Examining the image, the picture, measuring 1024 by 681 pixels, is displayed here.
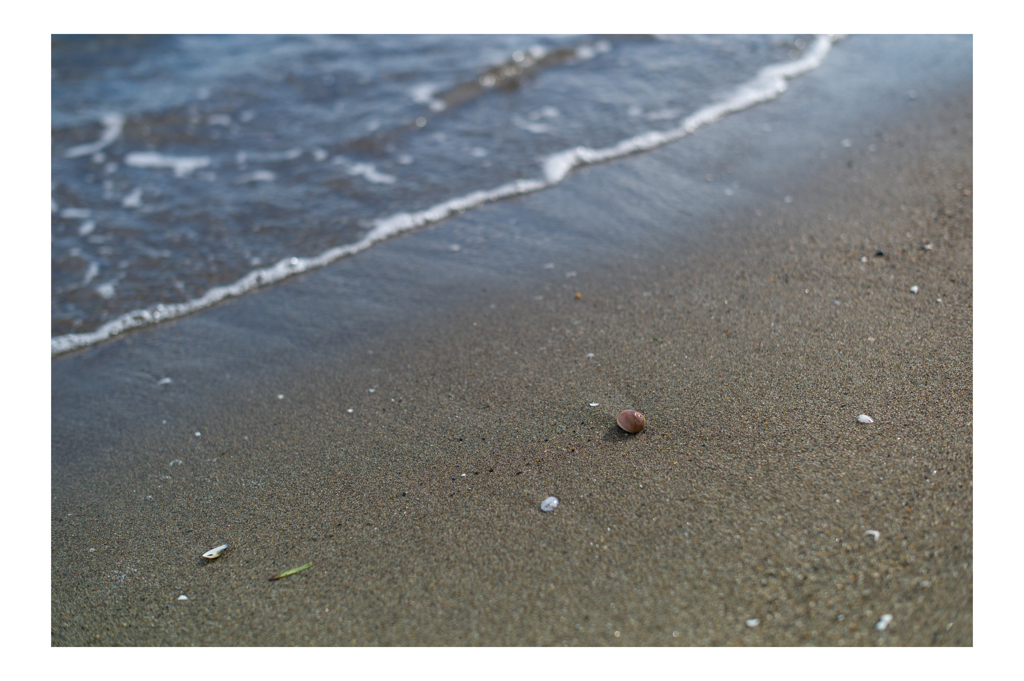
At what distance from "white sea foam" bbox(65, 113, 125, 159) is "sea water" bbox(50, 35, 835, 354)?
0.02 m

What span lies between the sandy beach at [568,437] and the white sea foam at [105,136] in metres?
3.21

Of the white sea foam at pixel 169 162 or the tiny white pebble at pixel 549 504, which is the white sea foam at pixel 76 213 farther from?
the tiny white pebble at pixel 549 504

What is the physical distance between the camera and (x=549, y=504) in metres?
2.43

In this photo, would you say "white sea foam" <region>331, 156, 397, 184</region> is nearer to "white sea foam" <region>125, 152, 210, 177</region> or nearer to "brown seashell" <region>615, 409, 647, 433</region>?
"white sea foam" <region>125, 152, 210, 177</region>

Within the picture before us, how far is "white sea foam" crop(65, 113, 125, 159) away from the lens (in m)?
6.10

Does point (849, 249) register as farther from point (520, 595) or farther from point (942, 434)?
point (520, 595)

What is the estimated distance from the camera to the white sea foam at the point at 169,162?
5730mm

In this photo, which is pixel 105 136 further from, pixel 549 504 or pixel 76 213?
pixel 549 504

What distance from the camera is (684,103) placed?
5.89 meters

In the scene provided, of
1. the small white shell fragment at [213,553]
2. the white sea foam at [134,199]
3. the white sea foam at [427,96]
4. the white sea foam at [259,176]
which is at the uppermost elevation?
the white sea foam at [427,96]

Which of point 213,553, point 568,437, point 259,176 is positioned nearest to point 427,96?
point 259,176

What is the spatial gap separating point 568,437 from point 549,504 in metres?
0.37

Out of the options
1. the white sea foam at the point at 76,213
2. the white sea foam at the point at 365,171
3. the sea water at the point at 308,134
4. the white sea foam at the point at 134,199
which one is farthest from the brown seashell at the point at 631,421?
the white sea foam at the point at 76,213

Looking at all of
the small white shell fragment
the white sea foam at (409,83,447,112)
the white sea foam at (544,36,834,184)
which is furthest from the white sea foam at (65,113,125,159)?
the small white shell fragment
